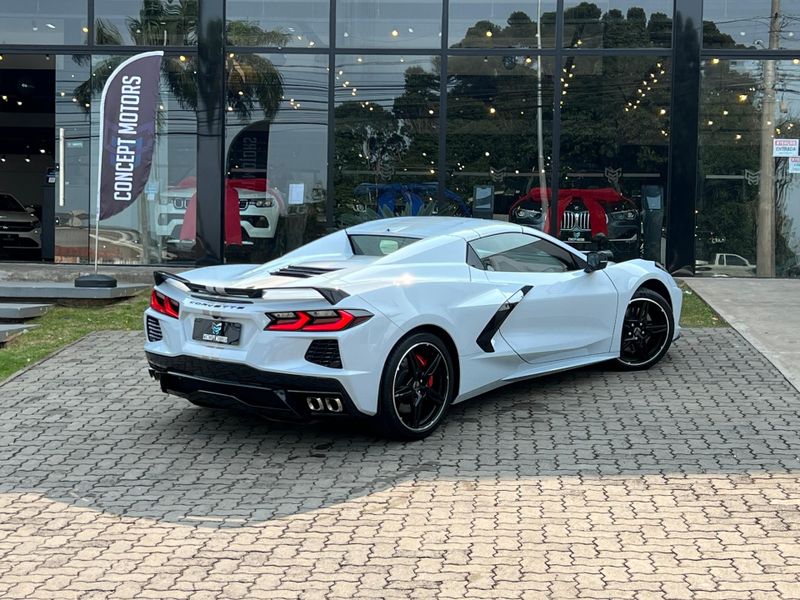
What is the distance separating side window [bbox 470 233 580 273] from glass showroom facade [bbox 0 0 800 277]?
25.2ft

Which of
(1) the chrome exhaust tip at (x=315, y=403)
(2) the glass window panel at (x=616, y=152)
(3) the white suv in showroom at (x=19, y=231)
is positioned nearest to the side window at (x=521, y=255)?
(1) the chrome exhaust tip at (x=315, y=403)

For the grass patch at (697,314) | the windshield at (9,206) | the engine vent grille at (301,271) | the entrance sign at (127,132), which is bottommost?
the grass patch at (697,314)

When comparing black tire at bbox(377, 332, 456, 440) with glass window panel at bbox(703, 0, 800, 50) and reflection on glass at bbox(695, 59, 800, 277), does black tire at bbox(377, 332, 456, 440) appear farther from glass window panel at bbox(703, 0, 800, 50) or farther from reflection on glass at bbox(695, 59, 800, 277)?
glass window panel at bbox(703, 0, 800, 50)

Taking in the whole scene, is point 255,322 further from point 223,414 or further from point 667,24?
point 667,24

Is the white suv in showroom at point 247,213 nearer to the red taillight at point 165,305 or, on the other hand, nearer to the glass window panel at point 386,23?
the glass window panel at point 386,23

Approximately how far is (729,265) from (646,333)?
745 cm

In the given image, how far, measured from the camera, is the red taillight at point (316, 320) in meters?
6.20

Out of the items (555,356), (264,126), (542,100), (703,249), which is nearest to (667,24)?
(542,100)

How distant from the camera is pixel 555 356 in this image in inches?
308

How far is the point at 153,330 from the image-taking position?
270 inches

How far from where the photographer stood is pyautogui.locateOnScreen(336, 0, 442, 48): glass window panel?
1576 cm

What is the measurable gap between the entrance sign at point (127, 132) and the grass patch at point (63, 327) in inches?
54.2

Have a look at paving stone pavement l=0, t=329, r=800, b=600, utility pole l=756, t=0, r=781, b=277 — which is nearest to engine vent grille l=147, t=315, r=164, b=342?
paving stone pavement l=0, t=329, r=800, b=600

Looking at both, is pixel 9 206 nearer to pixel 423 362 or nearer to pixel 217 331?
pixel 217 331
